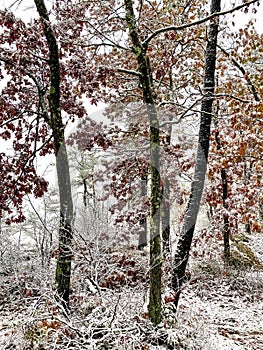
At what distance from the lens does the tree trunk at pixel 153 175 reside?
429cm

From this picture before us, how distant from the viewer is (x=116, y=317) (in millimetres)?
4027

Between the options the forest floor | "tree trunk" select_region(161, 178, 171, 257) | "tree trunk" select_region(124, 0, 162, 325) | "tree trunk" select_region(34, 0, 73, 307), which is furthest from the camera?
"tree trunk" select_region(161, 178, 171, 257)

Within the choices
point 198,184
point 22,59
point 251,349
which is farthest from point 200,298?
point 22,59

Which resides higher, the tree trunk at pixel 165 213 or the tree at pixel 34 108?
the tree at pixel 34 108

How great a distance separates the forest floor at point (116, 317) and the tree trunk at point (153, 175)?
25 cm

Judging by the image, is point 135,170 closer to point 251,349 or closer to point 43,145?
point 43,145

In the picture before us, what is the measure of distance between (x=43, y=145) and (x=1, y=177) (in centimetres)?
96

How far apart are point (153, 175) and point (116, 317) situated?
1.86 m

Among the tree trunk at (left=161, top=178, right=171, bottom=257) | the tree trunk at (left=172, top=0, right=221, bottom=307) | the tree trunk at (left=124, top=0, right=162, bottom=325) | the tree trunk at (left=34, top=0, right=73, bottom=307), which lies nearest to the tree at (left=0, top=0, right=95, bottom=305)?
the tree trunk at (left=34, top=0, right=73, bottom=307)

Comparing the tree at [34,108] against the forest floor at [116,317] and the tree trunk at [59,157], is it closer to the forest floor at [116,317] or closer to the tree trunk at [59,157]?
the tree trunk at [59,157]

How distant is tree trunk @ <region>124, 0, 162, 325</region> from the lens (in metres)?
4.29

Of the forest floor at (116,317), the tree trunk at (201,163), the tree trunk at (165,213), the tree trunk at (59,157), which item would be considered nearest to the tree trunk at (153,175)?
the forest floor at (116,317)

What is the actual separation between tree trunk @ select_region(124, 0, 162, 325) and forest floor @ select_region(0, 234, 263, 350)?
246mm

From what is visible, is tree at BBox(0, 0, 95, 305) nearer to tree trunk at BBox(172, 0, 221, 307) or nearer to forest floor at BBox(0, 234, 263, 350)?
forest floor at BBox(0, 234, 263, 350)
